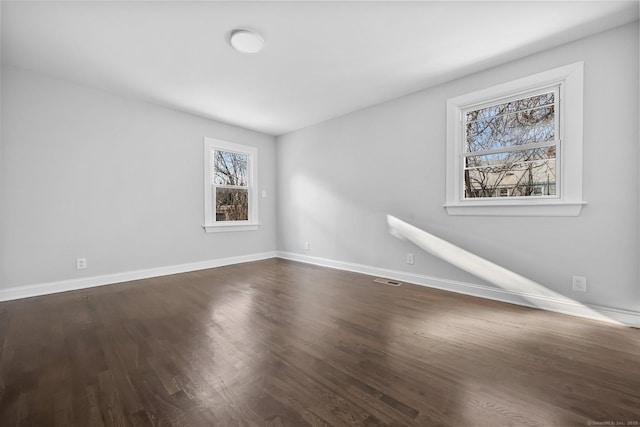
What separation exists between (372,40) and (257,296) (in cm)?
285

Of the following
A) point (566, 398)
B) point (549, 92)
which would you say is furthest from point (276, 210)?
point (566, 398)

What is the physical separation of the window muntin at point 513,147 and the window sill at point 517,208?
12 centimetres

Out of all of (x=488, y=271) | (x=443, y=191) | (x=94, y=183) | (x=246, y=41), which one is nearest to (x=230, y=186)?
(x=94, y=183)

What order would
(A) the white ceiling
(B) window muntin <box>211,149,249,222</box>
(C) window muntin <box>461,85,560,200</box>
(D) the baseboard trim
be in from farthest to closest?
(B) window muntin <box>211,149,249,222</box>, (D) the baseboard trim, (C) window muntin <box>461,85,560,200</box>, (A) the white ceiling

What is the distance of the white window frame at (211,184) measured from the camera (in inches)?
177

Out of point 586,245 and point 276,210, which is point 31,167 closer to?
point 276,210

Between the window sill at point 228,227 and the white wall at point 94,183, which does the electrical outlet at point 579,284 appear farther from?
the white wall at point 94,183

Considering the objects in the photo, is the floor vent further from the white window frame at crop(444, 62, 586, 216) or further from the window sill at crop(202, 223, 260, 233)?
the window sill at crop(202, 223, 260, 233)

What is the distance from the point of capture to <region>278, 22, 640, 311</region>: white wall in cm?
225

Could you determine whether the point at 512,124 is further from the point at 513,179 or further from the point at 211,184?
the point at 211,184

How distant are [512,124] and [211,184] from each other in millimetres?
4290

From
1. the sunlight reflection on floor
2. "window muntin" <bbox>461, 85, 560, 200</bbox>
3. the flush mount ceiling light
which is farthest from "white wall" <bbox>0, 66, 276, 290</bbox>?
"window muntin" <bbox>461, 85, 560, 200</bbox>

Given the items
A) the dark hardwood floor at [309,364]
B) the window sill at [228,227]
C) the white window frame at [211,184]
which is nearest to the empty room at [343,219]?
the dark hardwood floor at [309,364]

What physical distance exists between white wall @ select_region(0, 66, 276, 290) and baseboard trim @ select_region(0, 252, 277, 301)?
65 mm
